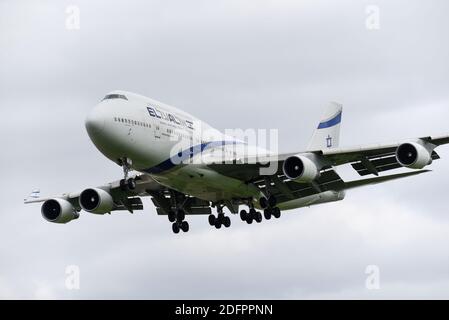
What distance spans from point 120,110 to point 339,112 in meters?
24.6

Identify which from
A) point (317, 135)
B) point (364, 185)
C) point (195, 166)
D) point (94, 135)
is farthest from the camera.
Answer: point (317, 135)

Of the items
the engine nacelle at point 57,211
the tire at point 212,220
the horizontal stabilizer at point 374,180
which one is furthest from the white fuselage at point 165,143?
the engine nacelle at point 57,211

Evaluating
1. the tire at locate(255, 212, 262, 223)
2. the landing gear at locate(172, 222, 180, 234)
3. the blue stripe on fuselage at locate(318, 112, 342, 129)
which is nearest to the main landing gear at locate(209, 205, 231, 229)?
the landing gear at locate(172, 222, 180, 234)

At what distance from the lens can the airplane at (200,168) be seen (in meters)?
54.2

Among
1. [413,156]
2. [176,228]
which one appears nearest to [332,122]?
[176,228]

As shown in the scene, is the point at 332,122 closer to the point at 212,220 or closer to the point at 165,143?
the point at 212,220

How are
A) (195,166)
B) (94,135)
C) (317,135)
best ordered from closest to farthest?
(94,135) < (195,166) < (317,135)

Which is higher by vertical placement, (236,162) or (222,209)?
(236,162)

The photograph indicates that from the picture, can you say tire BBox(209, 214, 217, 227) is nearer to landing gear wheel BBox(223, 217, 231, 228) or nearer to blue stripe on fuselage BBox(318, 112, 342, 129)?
landing gear wheel BBox(223, 217, 231, 228)

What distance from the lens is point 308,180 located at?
5572 centimetres

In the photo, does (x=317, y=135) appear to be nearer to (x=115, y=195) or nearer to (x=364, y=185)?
(x=364, y=185)

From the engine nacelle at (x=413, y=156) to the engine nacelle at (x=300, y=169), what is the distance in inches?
183

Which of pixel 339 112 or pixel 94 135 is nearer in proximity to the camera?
pixel 94 135

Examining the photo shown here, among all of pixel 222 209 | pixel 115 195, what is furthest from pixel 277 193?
pixel 115 195
